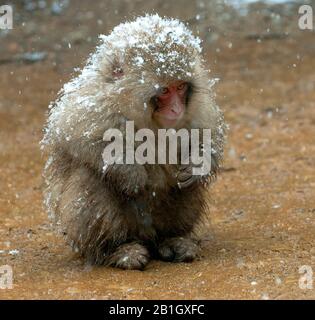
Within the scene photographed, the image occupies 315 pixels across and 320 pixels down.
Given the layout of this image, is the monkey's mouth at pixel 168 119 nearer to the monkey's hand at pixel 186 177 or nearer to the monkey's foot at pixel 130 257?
the monkey's hand at pixel 186 177

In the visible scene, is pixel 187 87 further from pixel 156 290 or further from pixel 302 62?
pixel 302 62

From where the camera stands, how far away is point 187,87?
494 centimetres

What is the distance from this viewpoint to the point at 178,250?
5180 mm

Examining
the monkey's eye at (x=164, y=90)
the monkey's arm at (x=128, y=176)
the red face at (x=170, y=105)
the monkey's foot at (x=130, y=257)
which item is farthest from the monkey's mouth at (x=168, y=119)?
the monkey's foot at (x=130, y=257)

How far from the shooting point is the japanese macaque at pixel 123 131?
15.8 ft

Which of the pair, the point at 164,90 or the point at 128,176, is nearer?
the point at 164,90

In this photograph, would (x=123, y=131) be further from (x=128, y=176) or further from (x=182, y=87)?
(x=182, y=87)

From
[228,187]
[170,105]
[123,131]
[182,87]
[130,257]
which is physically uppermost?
[182,87]

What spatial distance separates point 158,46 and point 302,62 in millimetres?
6865

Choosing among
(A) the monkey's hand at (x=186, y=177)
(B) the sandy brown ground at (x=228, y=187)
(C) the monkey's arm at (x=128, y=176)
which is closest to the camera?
(B) the sandy brown ground at (x=228, y=187)

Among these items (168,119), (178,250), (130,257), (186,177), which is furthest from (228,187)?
(168,119)

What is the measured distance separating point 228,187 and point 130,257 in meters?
2.51

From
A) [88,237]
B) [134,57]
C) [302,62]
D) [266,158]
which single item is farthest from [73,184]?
[302,62]

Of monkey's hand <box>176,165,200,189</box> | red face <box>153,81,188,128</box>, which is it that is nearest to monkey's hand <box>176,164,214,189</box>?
monkey's hand <box>176,165,200,189</box>
